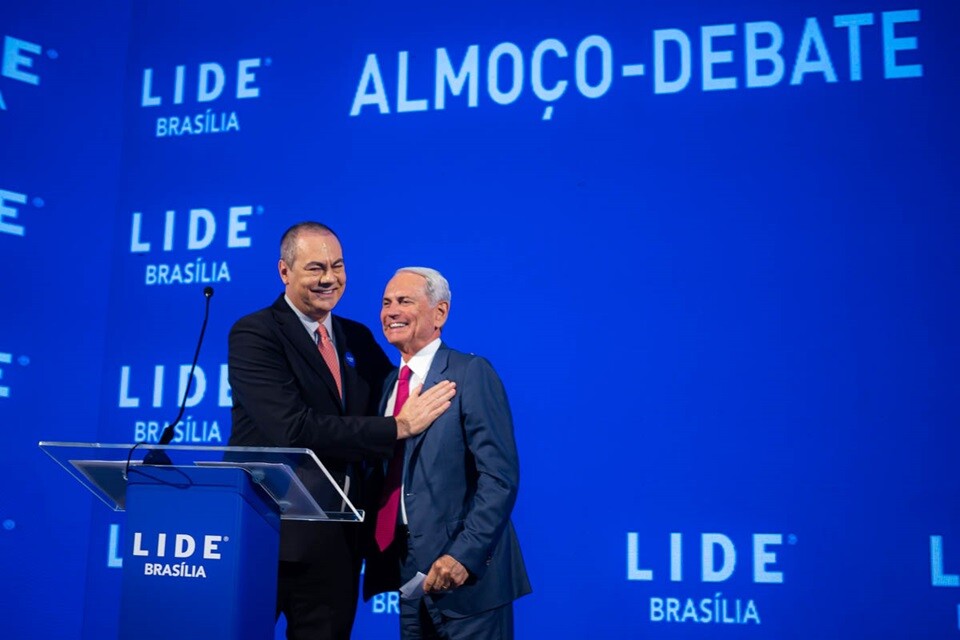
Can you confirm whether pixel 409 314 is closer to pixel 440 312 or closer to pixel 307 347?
pixel 440 312

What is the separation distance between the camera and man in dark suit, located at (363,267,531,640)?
2607 mm

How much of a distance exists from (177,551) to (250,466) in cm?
23

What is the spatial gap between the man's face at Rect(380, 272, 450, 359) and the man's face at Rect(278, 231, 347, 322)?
17cm

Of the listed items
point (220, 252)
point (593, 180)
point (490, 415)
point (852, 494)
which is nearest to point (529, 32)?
point (593, 180)

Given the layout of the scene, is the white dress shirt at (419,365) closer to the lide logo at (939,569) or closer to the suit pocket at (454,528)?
the suit pocket at (454,528)

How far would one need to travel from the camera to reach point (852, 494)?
323cm

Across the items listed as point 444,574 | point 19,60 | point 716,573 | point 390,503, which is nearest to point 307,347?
point 390,503

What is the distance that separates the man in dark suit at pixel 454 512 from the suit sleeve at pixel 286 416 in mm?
126

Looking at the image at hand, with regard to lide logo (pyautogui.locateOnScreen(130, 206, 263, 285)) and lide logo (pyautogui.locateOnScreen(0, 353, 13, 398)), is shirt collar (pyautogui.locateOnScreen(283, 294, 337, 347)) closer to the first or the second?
lide logo (pyautogui.locateOnScreen(130, 206, 263, 285))

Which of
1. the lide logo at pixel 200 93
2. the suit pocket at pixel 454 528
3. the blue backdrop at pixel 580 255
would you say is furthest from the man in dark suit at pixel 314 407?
the lide logo at pixel 200 93

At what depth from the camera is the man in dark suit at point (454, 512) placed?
2607 millimetres

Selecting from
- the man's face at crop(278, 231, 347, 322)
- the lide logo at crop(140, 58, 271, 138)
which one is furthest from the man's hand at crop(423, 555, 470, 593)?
the lide logo at crop(140, 58, 271, 138)

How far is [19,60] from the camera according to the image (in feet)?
13.8

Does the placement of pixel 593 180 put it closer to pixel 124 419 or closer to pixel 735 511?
pixel 735 511
